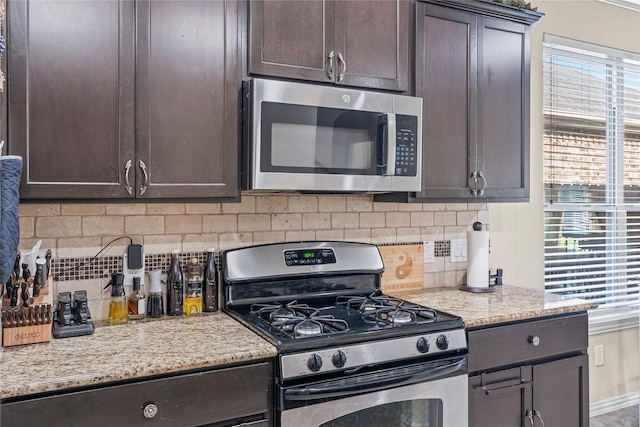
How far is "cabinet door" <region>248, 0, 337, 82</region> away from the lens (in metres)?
1.97

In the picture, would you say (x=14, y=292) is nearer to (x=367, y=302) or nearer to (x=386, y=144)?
(x=367, y=302)

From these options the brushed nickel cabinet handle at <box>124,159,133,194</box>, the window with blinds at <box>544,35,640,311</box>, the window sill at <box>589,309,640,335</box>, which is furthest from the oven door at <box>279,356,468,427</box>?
the window sill at <box>589,309,640,335</box>

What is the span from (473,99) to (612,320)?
6.63ft

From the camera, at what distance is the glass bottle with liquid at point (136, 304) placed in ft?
6.55

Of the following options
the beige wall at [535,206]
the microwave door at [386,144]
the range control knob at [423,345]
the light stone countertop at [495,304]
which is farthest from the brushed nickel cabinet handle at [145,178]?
the beige wall at [535,206]

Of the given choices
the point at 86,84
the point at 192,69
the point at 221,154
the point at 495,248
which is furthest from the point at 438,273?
the point at 86,84

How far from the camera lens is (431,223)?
2.76 metres

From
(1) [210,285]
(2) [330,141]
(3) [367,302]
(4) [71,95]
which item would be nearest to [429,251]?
(3) [367,302]

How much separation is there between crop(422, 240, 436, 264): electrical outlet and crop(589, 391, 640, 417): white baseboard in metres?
1.65

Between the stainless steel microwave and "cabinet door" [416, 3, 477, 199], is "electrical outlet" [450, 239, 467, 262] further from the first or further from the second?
the stainless steel microwave

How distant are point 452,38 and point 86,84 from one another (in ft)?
5.45

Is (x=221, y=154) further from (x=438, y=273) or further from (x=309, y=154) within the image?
(x=438, y=273)

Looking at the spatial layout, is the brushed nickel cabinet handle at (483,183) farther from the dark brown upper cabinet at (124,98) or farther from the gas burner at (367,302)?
the dark brown upper cabinet at (124,98)

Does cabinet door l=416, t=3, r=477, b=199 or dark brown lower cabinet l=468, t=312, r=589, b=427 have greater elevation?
cabinet door l=416, t=3, r=477, b=199
